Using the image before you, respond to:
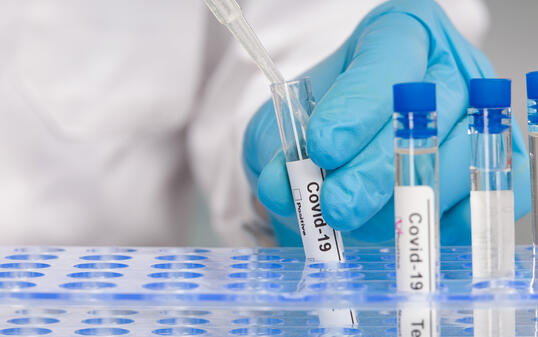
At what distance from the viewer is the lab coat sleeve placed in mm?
1472

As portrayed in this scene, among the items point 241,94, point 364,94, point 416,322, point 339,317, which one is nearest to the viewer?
point 416,322

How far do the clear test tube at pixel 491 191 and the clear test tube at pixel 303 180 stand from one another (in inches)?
7.4

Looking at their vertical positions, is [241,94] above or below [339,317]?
above

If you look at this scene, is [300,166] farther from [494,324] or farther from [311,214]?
[494,324]

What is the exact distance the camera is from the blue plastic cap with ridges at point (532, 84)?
2.64ft

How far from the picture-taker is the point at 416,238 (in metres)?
0.69

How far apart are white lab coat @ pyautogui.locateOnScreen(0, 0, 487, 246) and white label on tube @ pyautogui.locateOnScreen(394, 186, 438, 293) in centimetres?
79

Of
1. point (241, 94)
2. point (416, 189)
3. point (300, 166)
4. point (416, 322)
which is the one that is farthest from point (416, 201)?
point (241, 94)

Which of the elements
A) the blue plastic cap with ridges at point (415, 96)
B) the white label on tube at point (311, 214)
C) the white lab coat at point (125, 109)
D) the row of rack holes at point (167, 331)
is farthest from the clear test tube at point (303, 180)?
the white lab coat at point (125, 109)

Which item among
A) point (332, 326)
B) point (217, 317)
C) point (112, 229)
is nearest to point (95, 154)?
point (112, 229)

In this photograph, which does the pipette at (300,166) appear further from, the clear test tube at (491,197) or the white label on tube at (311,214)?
the clear test tube at (491,197)

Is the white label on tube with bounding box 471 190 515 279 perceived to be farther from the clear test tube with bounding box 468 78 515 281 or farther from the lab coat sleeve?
the lab coat sleeve

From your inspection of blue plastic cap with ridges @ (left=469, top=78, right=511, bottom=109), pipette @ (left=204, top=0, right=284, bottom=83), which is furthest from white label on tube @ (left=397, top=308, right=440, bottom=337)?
pipette @ (left=204, top=0, right=284, bottom=83)

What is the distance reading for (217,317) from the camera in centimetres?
90
